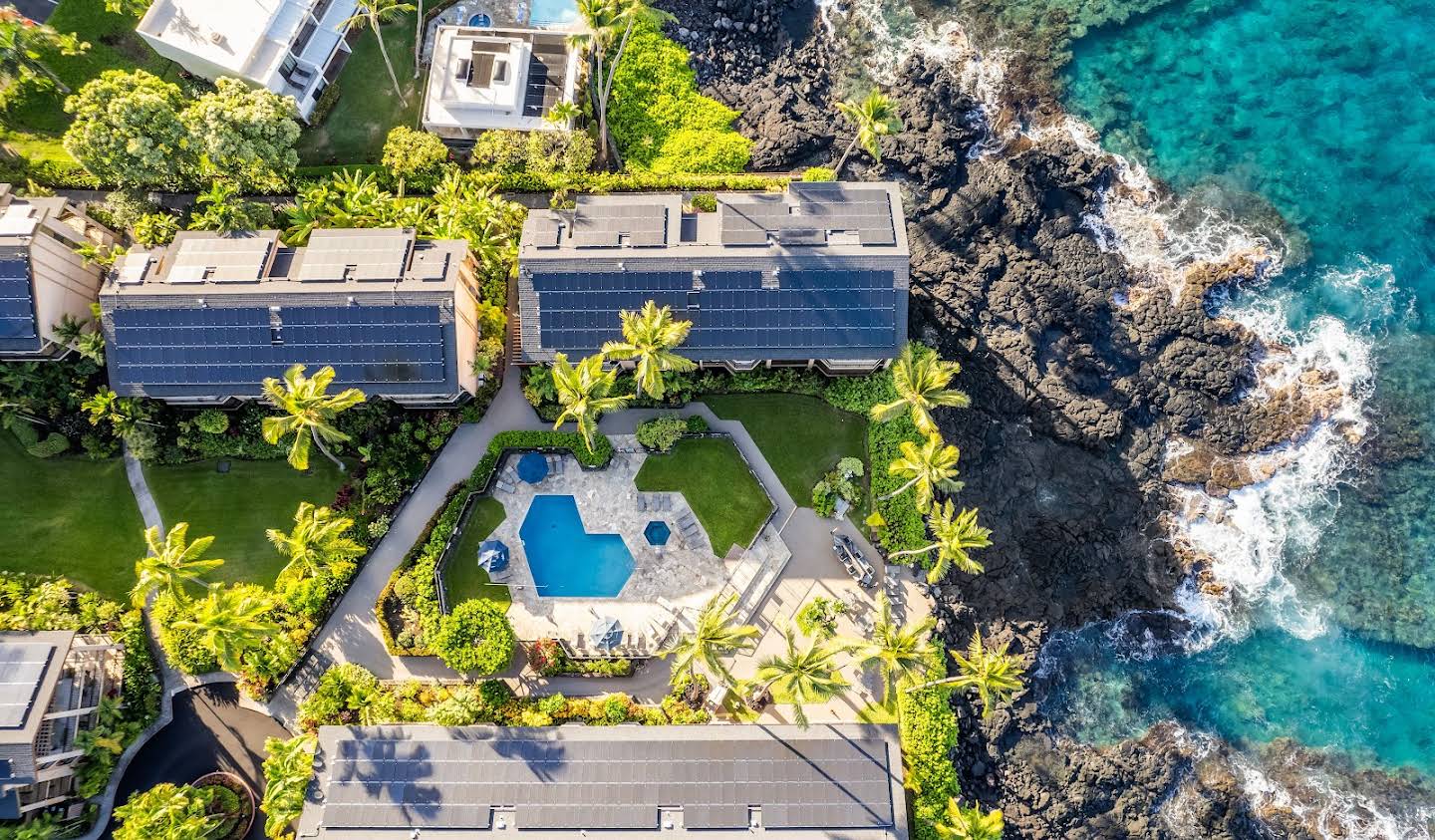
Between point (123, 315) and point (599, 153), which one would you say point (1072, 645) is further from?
point (123, 315)

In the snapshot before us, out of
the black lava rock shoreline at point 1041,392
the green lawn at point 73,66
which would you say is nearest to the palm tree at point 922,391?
the black lava rock shoreline at point 1041,392

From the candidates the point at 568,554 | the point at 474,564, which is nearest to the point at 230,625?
the point at 474,564

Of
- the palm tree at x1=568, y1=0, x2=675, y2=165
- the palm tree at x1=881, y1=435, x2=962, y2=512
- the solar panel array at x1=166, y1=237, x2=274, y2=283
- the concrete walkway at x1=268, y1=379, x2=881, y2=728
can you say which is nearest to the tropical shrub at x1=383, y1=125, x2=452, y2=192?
the solar panel array at x1=166, y1=237, x2=274, y2=283

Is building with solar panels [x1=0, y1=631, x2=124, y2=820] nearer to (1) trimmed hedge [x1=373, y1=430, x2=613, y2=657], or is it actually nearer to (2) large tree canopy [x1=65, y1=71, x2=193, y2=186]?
(1) trimmed hedge [x1=373, y1=430, x2=613, y2=657]

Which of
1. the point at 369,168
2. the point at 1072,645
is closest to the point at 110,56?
the point at 369,168

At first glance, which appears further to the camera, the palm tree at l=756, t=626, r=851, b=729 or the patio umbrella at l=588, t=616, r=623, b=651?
the patio umbrella at l=588, t=616, r=623, b=651

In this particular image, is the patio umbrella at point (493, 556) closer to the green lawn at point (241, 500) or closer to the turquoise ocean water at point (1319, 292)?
the green lawn at point (241, 500)

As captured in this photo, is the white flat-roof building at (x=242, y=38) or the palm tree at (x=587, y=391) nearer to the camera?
the palm tree at (x=587, y=391)
